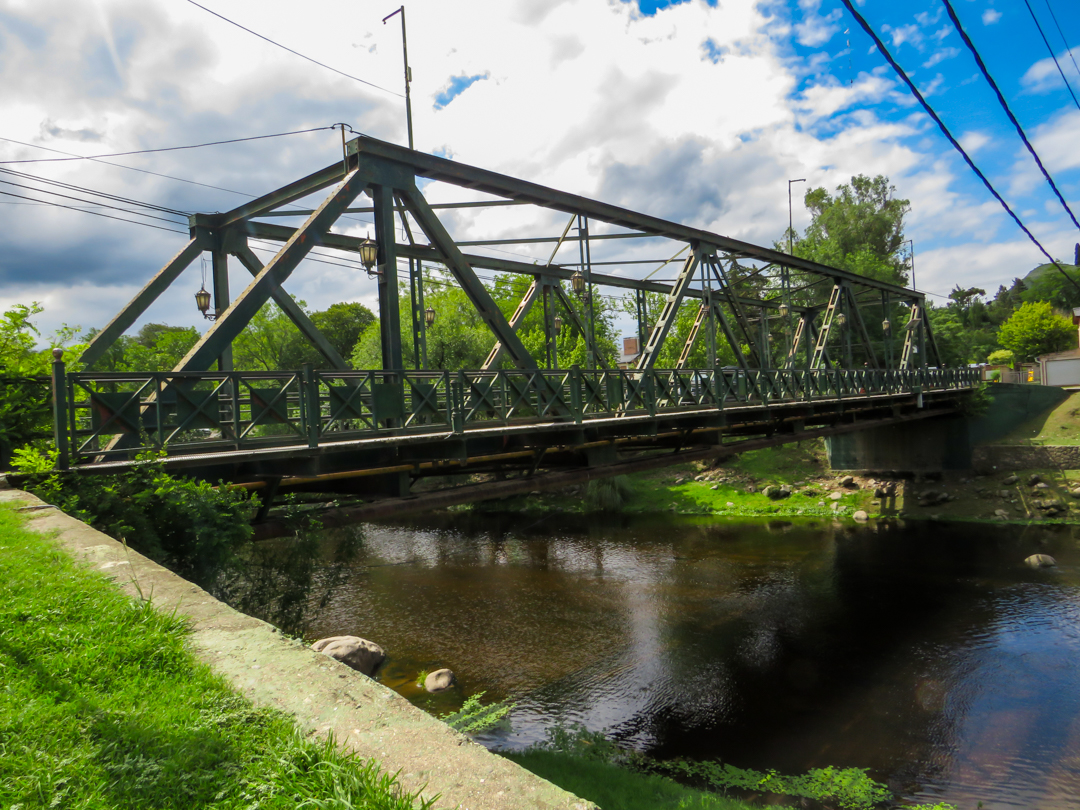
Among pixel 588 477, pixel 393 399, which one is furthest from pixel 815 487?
pixel 393 399

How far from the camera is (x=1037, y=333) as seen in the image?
60.5 meters

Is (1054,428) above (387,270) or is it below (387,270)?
below

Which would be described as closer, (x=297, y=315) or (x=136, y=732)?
(x=136, y=732)

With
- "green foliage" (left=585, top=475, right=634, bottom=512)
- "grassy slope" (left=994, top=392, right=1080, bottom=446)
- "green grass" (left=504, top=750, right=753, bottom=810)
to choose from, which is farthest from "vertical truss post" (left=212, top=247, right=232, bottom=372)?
"grassy slope" (left=994, top=392, right=1080, bottom=446)

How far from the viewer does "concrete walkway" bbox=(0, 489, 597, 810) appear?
2.24m

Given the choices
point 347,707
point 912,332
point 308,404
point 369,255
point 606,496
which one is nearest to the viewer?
point 347,707

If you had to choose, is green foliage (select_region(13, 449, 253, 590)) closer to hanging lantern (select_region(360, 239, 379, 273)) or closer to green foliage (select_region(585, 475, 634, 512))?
hanging lantern (select_region(360, 239, 379, 273))

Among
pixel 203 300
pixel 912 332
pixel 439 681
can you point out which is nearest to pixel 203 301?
pixel 203 300

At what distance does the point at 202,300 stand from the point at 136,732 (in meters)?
12.0

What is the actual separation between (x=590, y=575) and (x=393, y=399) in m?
13.5

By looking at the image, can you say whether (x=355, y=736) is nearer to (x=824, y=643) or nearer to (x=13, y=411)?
(x=13, y=411)

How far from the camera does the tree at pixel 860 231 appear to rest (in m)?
46.1

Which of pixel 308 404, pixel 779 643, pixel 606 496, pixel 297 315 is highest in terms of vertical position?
pixel 297 315

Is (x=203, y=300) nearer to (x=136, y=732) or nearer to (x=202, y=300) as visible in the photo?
(x=202, y=300)
